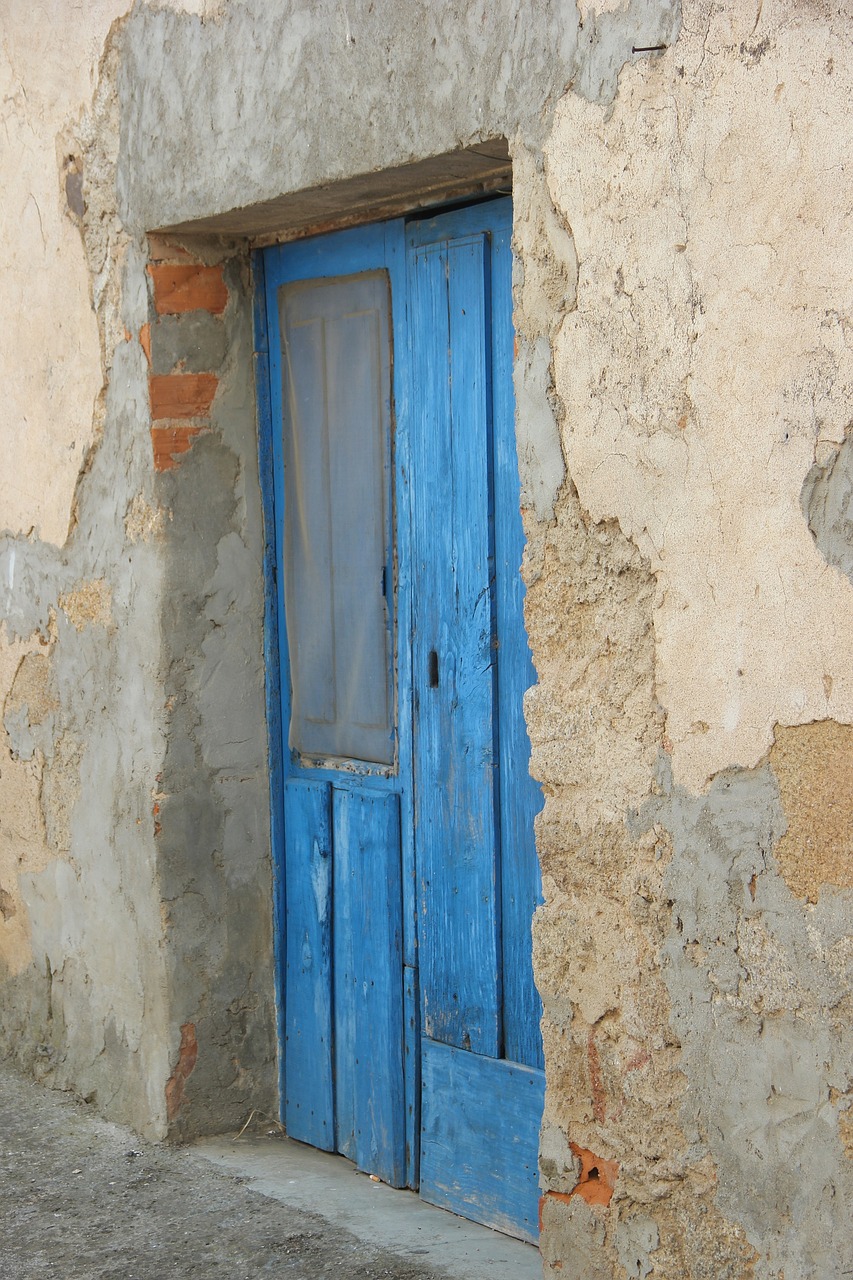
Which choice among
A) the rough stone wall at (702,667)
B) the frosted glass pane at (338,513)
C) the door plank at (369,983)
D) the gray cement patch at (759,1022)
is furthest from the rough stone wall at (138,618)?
the gray cement patch at (759,1022)

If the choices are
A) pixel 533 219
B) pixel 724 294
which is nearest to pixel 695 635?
pixel 724 294

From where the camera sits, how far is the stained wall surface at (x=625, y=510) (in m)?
2.17

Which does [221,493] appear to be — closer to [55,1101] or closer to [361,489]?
[361,489]

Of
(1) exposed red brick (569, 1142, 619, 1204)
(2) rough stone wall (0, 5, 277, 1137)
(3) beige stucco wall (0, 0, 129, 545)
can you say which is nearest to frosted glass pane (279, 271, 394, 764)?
(2) rough stone wall (0, 5, 277, 1137)

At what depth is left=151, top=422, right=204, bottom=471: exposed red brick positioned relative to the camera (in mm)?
3521

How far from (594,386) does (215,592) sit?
53.9 inches

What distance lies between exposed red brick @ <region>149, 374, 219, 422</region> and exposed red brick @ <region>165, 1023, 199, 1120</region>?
1384mm

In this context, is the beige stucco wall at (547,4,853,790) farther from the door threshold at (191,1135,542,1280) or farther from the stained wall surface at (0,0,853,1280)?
the door threshold at (191,1135,542,1280)

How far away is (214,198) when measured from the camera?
3.27m

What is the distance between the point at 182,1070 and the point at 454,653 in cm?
123

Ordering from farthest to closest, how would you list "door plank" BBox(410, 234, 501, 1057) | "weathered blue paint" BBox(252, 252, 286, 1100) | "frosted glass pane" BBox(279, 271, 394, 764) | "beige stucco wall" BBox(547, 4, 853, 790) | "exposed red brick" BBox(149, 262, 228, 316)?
"weathered blue paint" BBox(252, 252, 286, 1100), "exposed red brick" BBox(149, 262, 228, 316), "frosted glass pane" BBox(279, 271, 394, 764), "door plank" BBox(410, 234, 501, 1057), "beige stucco wall" BBox(547, 4, 853, 790)

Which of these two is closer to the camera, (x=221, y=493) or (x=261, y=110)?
(x=261, y=110)

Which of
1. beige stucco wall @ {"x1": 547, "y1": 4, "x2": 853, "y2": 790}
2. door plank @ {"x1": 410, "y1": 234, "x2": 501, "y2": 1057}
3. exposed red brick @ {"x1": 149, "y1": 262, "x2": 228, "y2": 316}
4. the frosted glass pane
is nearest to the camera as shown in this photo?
beige stucco wall @ {"x1": 547, "y1": 4, "x2": 853, "y2": 790}

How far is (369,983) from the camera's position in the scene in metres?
3.41
